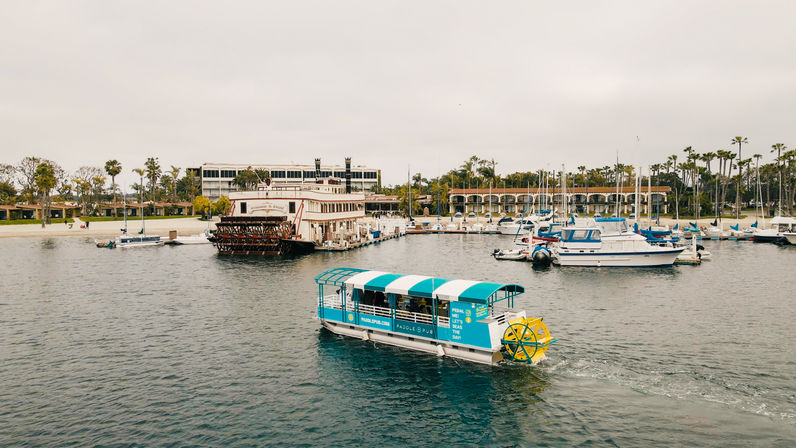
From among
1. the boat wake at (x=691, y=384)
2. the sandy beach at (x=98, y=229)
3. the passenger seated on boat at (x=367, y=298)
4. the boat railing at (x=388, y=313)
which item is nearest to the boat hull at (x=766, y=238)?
the boat wake at (x=691, y=384)

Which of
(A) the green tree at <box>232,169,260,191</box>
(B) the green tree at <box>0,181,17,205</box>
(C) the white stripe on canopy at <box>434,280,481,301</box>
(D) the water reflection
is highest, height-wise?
(A) the green tree at <box>232,169,260,191</box>

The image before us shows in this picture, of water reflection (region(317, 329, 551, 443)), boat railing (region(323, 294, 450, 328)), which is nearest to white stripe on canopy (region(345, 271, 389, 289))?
boat railing (region(323, 294, 450, 328))

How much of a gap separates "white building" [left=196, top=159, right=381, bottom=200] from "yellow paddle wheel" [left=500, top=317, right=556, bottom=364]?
140194mm

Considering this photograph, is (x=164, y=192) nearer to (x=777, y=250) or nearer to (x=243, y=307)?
(x=243, y=307)

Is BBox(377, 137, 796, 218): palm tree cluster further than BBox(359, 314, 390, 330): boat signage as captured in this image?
Yes

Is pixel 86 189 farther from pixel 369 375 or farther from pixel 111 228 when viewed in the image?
pixel 369 375

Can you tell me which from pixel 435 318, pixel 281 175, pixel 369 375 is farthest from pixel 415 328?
pixel 281 175

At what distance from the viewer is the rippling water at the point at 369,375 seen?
1864 cm

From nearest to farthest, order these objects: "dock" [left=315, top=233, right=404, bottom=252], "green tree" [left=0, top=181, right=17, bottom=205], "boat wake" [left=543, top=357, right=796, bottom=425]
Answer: "boat wake" [left=543, top=357, right=796, bottom=425] → "dock" [left=315, top=233, right=404, bottom=252] → "green tree" [left=0, top=181, right=17, bottom=205]

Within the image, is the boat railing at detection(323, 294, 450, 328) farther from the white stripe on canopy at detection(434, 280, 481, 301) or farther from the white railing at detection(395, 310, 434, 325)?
the white stripe on canopy at detection(434, 280, 481, 301)

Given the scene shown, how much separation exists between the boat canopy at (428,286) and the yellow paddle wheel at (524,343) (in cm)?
182

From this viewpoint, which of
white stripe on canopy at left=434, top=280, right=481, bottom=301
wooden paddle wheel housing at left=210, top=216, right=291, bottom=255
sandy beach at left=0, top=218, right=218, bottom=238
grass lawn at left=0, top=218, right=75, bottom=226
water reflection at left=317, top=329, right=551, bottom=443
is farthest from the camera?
grass lawn at left=0, top=218, right=75, bottom=226

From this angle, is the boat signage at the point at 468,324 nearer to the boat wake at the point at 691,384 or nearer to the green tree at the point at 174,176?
the boat wake at the point at 691,384

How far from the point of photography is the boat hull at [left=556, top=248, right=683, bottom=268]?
183 ft
